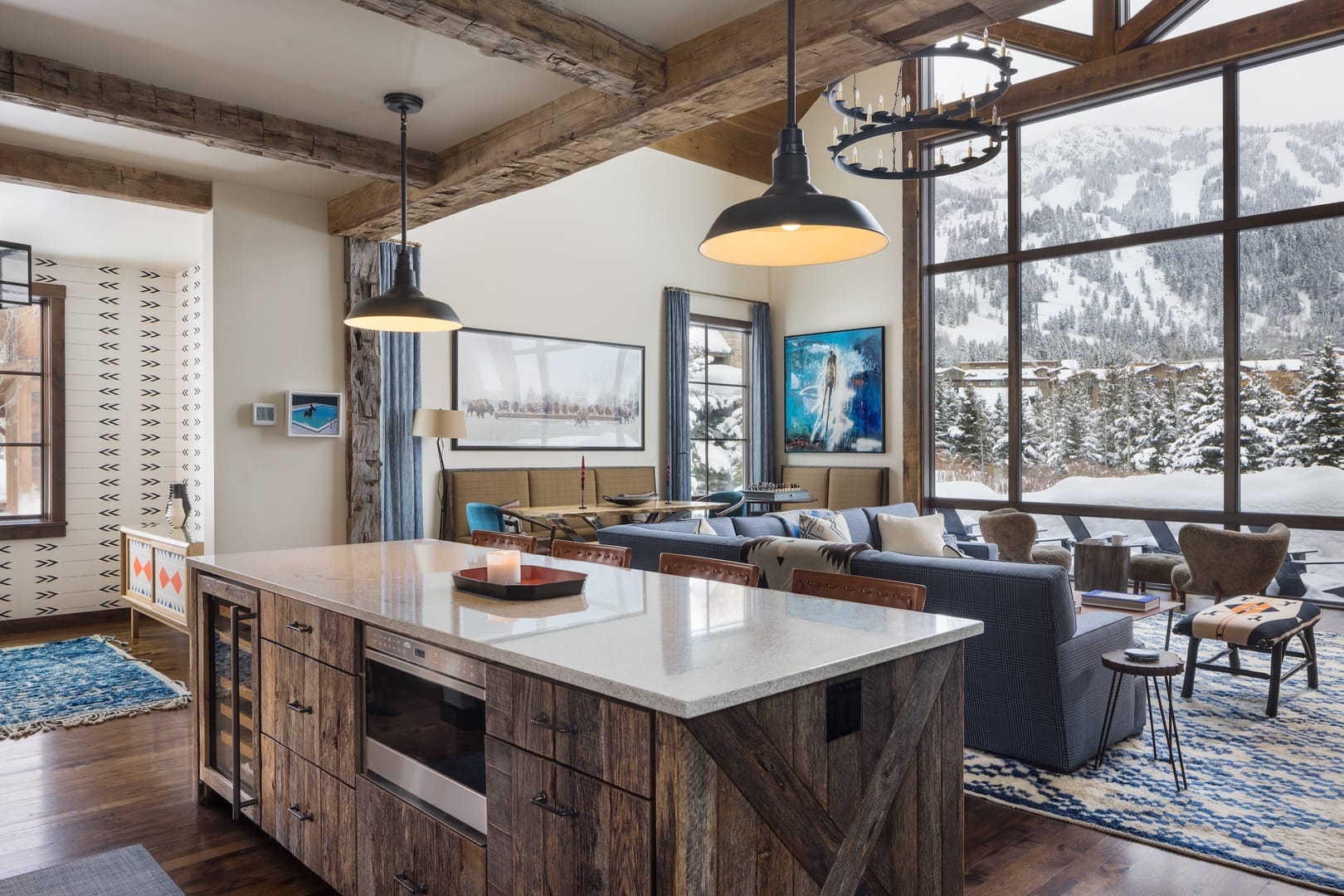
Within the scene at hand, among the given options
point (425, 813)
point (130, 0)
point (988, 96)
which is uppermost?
point (988, 96)

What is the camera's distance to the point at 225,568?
292 centimetres

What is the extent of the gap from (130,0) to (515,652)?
2795mm

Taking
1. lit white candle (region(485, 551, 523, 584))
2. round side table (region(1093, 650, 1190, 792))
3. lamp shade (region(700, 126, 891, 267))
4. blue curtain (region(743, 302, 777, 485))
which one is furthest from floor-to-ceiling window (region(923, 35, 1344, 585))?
lit white candle (region(485, 551, 523, 584))

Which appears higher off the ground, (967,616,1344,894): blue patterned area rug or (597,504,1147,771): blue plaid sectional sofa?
(597,504,1147,771): blue plaid sectional sofa

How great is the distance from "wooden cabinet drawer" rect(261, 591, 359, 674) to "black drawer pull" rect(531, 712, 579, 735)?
79cm

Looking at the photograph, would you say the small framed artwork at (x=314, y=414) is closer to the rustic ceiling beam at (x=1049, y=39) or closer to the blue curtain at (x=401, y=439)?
the blue curtain at (x=401, y=439)

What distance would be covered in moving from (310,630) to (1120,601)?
141 inches

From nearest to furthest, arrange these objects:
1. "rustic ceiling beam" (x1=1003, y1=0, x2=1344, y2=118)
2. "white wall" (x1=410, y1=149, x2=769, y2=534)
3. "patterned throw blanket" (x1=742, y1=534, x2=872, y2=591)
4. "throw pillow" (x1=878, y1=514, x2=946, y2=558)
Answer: "patterned throw blanket" (x1=742, y1=534, x2=872, y2=591) < "throw pillow" (x1=878, y1=514, x2=946, y2=558) < "rustic ceiling beam" (x1=1003, y1=0, x2=1344, y2=118) < "white wall" (x1=410, y1=149, x2=769, y2=534)

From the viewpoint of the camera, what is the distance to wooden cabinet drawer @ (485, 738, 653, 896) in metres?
1.46

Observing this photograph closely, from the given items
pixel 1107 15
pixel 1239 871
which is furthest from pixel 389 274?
pixel 1107 15

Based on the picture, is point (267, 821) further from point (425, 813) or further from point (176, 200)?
point (176, 200)

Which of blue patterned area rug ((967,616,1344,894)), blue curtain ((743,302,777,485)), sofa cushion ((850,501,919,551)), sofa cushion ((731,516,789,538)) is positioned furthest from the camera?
blue curtain ((743,302,777,485))

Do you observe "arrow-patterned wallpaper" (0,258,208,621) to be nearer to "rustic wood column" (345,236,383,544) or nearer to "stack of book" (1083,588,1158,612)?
"rustic wood column" (345,236,383,544)

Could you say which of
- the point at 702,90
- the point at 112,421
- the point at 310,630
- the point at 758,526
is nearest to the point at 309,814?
the point at 310,630
